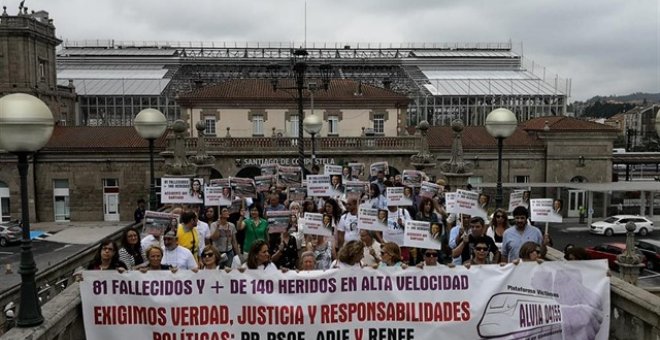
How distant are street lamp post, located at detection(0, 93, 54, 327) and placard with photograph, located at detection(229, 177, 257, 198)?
617 cm

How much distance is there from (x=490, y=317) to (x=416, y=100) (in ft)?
159

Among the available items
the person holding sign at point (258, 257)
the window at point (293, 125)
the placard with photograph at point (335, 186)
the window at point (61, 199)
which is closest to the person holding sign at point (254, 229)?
the person holding sign at point (258, 257)

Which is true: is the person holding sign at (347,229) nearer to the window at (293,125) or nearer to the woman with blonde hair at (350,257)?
the woman with blonde hair at (350,257)

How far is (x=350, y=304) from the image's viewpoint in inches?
254

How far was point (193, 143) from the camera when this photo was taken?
3050 cm

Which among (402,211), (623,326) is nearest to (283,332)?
(623,326)

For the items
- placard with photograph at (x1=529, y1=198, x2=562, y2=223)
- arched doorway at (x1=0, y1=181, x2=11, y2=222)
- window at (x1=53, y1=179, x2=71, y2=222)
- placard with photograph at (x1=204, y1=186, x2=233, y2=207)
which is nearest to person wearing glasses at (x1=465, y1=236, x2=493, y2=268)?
placard with photograph at (x1=529, y1=198, x2=562, y2=223)

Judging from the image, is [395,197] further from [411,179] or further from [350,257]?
[350,257]

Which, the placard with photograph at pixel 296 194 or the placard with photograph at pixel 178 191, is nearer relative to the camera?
the placard with photograph at pixel 178 191

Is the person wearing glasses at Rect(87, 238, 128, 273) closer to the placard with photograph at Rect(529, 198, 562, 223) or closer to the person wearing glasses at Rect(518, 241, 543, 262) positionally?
the person wearing glasses at Rect(518, 241, 543, 262)

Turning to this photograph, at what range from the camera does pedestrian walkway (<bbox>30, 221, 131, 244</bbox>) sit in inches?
1176

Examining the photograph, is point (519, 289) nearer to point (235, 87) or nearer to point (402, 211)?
point (402, 211)

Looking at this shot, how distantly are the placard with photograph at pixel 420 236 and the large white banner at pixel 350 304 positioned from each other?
1.29m

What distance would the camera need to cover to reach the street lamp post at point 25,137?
19.0 feet
